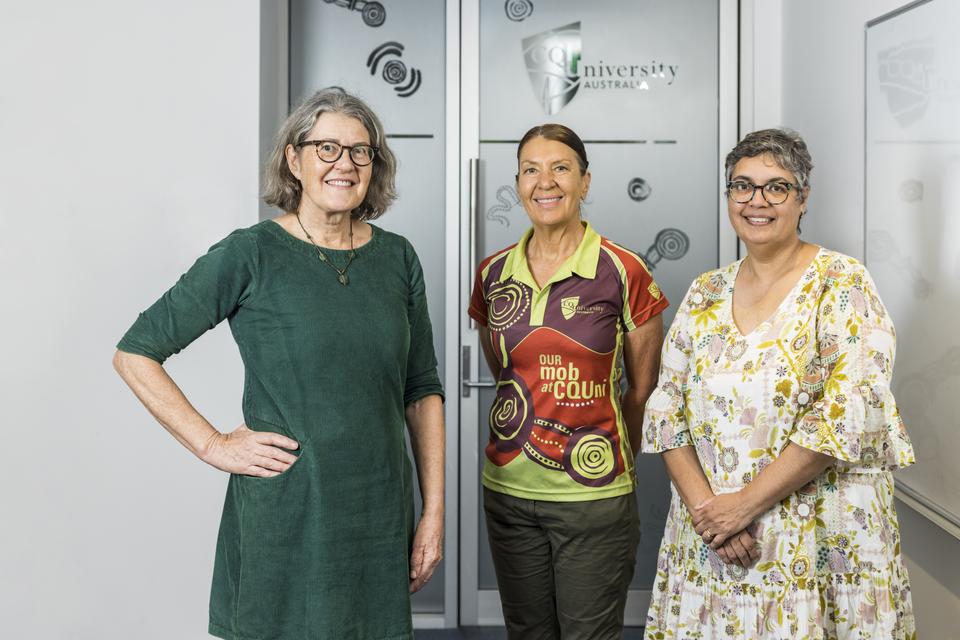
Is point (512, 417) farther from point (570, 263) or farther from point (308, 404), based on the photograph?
point (308, 404)

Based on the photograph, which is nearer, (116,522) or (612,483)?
(612,483)

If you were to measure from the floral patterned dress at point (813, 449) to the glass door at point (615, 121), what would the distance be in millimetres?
1324

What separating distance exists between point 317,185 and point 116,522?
152 centimetres

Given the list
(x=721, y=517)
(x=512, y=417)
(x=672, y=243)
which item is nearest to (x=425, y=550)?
(x=512, y=417)

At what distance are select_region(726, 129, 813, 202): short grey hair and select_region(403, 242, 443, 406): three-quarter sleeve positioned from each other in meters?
0.74

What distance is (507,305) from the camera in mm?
1989

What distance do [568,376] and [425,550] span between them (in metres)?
0.55

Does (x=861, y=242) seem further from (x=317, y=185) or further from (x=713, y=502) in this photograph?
(x=317, y=185)

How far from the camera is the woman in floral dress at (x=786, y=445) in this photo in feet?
5.12

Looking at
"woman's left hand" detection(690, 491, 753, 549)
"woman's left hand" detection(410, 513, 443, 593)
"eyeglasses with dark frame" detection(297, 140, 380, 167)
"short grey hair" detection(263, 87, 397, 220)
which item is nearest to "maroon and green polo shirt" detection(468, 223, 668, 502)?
"woman's left hand" detection(690, 491, 753, 549)

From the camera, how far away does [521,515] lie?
75.8 inches

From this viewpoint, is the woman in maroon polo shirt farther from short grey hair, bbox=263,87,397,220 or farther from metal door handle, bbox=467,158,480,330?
metal door handle, bbox=467,158,480,330

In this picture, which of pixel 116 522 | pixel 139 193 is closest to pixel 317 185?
pixel 139 193

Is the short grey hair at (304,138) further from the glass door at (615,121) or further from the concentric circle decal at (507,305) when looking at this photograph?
the glass door at (615,121)
